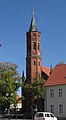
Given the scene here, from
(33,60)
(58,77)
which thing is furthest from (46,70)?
(58,77)

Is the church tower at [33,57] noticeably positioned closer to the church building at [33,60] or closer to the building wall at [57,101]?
the church building at [33,60]

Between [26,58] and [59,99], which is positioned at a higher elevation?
[26,58]

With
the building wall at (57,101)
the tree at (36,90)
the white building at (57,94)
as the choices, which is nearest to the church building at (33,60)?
the tree at (36,90)

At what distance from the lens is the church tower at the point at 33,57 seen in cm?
9350

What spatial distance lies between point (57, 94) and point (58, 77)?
4.58 metres

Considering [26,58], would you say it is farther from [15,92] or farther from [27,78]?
[15,92]

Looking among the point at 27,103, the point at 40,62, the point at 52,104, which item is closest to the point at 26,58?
the point at 40,62

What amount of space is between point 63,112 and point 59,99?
115 inches

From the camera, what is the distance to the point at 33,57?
94312 millimetres

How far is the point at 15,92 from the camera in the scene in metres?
80.4

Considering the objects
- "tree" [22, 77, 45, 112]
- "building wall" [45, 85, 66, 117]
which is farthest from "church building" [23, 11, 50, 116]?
"building wall" [45, 85, 66, 117]

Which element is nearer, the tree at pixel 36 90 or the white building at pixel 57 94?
the white building at pixel 57 94

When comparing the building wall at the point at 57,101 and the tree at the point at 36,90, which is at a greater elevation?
the tree at the point at 36,90

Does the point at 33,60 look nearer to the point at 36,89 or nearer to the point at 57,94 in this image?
the point at 36,89
